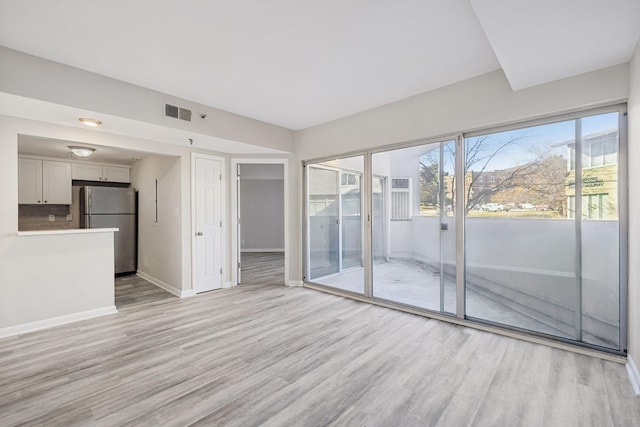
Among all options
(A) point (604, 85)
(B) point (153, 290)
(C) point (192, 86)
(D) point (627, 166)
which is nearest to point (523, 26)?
(A) point (604, 85)

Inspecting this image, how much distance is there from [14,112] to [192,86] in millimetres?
1781

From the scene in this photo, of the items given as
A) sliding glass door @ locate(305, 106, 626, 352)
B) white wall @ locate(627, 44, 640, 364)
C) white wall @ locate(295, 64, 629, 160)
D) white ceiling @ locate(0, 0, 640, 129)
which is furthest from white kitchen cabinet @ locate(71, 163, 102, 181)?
white wall @ locate(627, 44, 640, 364)

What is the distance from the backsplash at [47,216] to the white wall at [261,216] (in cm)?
414

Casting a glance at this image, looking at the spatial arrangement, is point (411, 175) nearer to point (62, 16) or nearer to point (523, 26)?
point (523, 26)

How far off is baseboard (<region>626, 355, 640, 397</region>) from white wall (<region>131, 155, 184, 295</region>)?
4869 millimetres

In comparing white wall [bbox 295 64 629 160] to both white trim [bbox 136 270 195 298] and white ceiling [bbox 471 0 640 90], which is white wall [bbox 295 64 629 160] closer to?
white ceiling [bbox 471 0 640 90]

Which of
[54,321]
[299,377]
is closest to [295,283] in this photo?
[299,377]

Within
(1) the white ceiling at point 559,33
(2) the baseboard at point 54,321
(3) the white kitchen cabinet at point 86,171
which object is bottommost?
(2) the baseboard at point 54,321

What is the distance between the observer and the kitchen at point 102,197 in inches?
193

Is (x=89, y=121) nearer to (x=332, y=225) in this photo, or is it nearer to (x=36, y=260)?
(x=36, y=260)

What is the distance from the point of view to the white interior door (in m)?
4.48

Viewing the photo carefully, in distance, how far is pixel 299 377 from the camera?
2.19 metres

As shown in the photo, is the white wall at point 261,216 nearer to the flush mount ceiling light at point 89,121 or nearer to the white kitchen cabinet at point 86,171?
the white kitchen cabinet at point 86,171

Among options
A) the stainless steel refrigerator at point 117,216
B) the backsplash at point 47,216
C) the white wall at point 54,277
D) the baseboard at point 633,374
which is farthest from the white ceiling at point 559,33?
the backsplash at point 47,216
